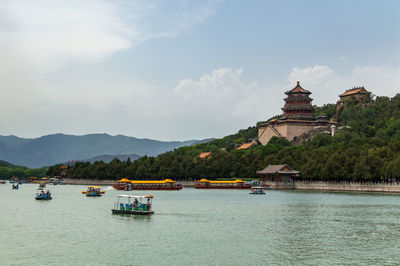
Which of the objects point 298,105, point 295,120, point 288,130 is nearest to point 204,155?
point 288,130

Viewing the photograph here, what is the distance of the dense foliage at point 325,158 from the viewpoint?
10321 cm

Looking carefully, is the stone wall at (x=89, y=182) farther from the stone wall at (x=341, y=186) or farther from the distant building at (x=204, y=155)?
the stone wall at (x=341, y=186)

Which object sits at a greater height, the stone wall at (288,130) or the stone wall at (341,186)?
the stone wall at (288,130)

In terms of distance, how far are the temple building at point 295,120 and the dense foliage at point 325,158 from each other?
24.3 ft

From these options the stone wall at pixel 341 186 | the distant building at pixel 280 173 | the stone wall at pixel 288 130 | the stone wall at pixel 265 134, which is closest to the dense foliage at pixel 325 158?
the stone wall at pixel 341 186

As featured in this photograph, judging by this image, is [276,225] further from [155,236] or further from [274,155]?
[274,155]

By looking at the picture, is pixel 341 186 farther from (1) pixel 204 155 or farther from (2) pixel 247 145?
(1) pixel 204 155

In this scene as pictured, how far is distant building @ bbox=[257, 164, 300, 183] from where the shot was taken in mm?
123562

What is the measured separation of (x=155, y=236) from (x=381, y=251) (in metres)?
16.7

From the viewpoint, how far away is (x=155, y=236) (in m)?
42.1

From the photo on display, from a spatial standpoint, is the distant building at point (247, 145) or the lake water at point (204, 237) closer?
the lake water at point (204, 237)

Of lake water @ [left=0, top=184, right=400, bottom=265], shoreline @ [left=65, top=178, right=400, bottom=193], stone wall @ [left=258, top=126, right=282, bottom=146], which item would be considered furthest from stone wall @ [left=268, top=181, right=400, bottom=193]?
stone wall @ [left=258, top=126, right=282, bottom=146]

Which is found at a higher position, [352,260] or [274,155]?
[274,155]

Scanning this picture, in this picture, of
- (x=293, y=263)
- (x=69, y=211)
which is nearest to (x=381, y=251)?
(x=293, y=263)
